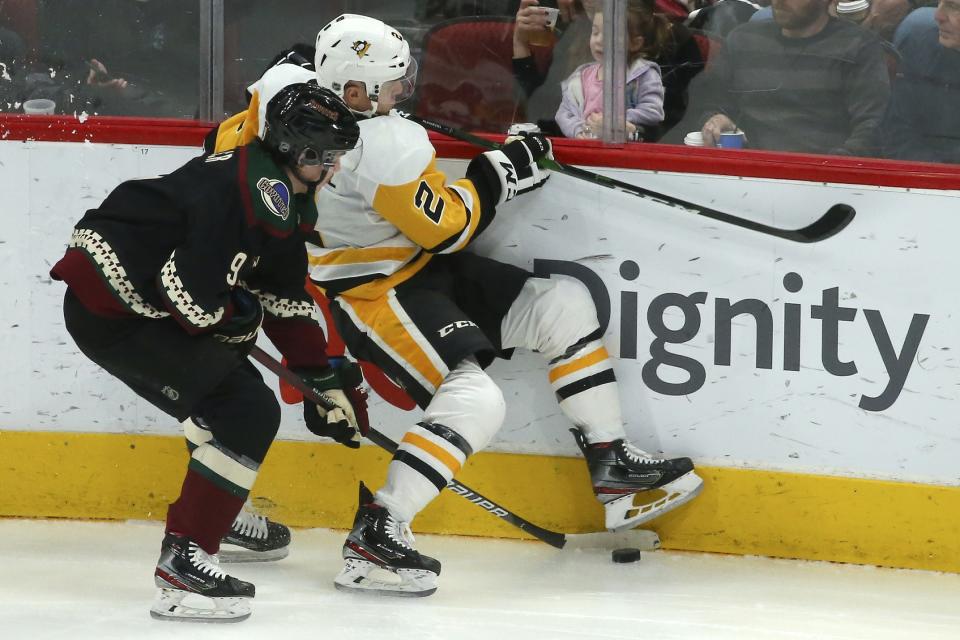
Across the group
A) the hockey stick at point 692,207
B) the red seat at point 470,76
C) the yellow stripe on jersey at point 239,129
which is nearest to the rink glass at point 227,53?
the red seat at point 470,76

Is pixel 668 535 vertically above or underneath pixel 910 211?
underneath

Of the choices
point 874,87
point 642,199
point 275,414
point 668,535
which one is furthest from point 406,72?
point 668,535

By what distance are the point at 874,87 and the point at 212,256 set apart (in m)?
1.50

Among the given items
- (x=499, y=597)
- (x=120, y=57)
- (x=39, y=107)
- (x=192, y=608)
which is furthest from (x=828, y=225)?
(x=39, y=107)

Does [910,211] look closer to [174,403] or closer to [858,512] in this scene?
[858,512]

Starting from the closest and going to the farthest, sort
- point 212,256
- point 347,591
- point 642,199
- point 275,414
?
point 212,256, point 275,414, point 347,591, point 642,199

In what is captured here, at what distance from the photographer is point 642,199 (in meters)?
3.28

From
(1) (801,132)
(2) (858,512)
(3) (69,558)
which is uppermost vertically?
(1) (801,132)

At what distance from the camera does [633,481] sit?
10.7 feet

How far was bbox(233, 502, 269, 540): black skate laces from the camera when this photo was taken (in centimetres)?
330

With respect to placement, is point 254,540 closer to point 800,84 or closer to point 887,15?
point 800,84

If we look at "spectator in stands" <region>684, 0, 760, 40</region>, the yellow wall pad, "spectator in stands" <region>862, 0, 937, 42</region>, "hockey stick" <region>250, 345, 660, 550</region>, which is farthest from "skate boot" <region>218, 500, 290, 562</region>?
"spectator in stands" <region>862, 0, 937, 42</region>

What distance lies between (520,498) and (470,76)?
1.01 m

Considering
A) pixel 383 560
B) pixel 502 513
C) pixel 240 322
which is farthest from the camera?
pixel 502 513
